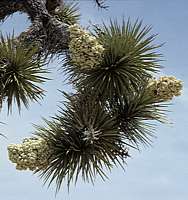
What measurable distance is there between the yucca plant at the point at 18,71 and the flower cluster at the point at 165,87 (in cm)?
152

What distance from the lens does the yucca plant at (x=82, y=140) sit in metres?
8.83

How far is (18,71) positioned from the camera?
8.77 metres

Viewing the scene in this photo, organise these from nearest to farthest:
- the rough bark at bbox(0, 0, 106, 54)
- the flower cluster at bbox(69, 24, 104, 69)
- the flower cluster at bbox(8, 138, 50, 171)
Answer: the flower cluster at bbox(69, 24, 104, 69)
the flower cluster at bbox(8, 138, 50, 171)
the rough bark at bbox(0, 0, 106, 54)

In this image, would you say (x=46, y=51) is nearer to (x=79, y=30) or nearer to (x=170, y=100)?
(x=79, y=30)

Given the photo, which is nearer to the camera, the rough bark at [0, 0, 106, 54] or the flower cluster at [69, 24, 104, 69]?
the flower cluster at [69, 24, 104, 69]

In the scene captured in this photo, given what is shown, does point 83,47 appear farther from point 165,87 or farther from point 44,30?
point 165,87

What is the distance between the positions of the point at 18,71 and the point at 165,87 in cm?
197

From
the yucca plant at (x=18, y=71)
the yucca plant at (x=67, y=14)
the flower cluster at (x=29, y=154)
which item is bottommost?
the flower cluster at (x=29, y=154)

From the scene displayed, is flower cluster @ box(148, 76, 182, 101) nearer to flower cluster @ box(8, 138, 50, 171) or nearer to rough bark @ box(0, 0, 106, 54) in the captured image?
rough bark @ box(0, 0, 106, 54)

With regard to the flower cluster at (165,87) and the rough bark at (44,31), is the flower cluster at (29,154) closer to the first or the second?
the rough bark at (44,31)

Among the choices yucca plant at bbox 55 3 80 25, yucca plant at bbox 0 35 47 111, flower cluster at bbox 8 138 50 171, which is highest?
yucca plant at bbox 55 3 80 25

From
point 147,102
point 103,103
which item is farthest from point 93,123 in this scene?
point 147,102

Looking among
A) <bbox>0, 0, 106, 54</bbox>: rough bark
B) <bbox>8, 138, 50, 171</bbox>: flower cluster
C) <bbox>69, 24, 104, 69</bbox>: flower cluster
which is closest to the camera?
<bbox>69, 24, 104, 69</bbox>: flower cluster

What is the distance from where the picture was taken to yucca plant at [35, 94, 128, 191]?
8828mm
